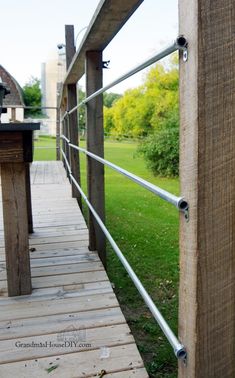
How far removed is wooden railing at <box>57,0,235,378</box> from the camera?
0.60 meters

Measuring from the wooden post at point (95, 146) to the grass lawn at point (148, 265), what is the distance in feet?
Answer: 1.22

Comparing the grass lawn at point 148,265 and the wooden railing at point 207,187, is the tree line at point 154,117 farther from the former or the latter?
the wooden railing at point 207,187

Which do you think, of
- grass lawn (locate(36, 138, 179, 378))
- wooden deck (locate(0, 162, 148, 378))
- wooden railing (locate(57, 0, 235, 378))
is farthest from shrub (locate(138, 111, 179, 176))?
wooden railing (locate(57, 0, 235, 378))

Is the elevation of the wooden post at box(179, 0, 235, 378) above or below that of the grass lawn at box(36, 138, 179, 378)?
A: above

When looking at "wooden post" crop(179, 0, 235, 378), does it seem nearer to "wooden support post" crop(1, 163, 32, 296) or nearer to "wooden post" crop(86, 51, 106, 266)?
"wooden support post" crop(1, 163, 32, 296)

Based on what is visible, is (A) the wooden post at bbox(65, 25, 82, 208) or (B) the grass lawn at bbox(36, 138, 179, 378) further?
(A) the wooden post at bbox(65, 25, 82, 208)

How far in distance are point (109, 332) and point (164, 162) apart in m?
7.27

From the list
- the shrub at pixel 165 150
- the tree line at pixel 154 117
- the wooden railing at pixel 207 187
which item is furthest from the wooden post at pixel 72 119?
the shrub at pixel 165 150

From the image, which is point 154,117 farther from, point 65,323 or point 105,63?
point 65,323

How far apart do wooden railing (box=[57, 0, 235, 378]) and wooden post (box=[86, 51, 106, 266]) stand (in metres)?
1.30

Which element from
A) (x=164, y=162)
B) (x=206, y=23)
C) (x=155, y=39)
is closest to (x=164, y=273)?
(x=206, y=23)

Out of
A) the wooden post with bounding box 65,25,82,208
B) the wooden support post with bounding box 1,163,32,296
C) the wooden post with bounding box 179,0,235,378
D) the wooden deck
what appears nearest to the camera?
the wooden post with bounding box 179,0,235,378

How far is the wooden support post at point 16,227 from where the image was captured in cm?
149

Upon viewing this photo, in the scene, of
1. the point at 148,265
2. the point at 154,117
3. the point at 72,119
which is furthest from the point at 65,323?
the point at 154,117
